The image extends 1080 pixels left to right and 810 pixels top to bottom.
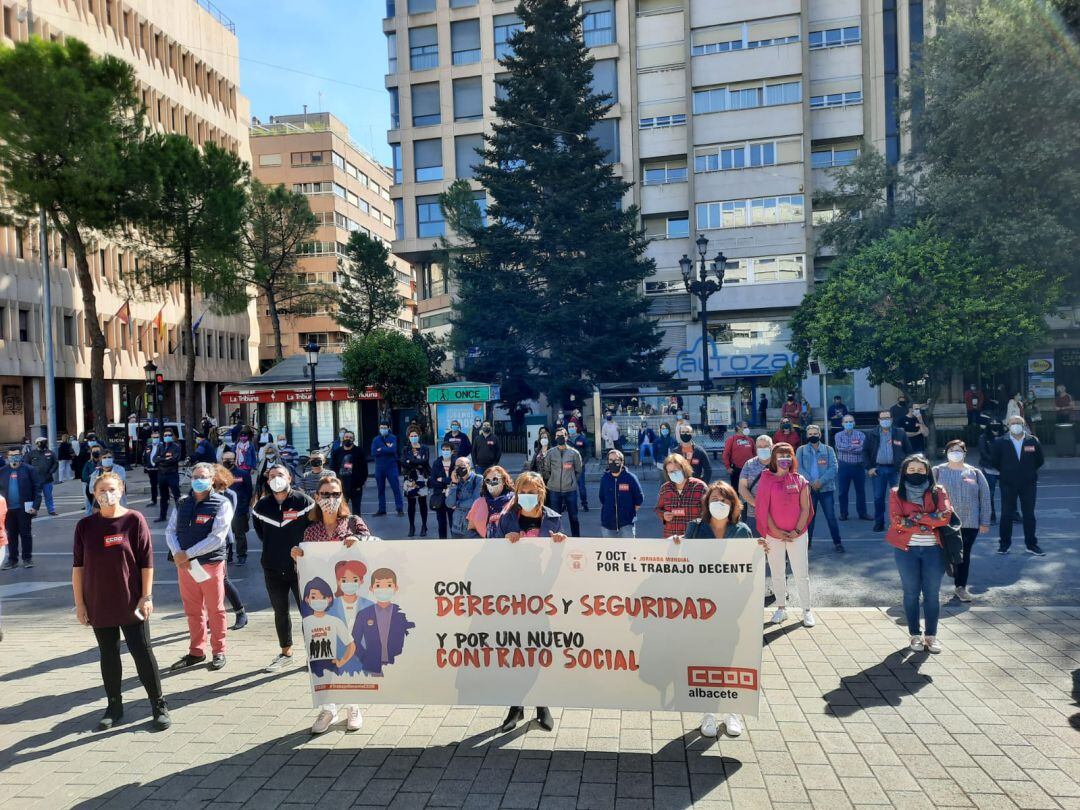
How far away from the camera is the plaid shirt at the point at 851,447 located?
13.9 metres

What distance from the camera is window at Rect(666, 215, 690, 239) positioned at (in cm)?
4491

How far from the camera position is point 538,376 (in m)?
→ 35.7

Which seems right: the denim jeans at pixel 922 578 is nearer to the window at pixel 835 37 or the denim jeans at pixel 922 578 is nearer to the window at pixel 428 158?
the window at pixel 835 37

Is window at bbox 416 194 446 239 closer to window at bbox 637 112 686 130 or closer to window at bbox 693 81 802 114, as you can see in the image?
window at bbox 637 112 686 130

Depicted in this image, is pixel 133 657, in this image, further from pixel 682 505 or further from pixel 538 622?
pixel 682 505

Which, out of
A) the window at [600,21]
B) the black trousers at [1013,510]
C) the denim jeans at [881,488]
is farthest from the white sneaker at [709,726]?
the window at [600,21]

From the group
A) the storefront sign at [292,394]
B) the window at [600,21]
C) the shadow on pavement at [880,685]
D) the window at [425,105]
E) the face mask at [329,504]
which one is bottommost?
the shadow on pavement at [880,685]

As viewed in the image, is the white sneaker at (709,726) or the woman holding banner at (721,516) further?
the woman holding banner at (721,516)

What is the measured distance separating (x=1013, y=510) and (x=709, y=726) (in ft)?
25.2

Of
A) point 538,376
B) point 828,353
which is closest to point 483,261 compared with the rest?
point 538,376

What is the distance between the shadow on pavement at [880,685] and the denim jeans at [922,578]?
0.31 metres

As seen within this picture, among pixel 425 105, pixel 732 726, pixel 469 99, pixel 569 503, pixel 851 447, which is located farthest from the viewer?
pixel 425 105

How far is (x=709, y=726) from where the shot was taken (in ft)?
18.7

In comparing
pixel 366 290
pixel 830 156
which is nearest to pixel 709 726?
pixel 830 156
